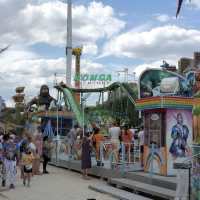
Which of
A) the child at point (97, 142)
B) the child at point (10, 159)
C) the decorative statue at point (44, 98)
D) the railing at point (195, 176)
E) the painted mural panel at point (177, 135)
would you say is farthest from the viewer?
the decorative statue at point (44, 98)

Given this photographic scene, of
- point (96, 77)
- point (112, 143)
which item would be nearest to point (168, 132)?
point (112, 143)

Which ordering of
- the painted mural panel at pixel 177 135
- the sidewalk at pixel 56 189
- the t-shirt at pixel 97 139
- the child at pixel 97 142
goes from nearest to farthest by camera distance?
the sidewalk at pixel 56 189
the painted mural panel at pixel 177 135
the child at pixel 97 142
the t-shirt at pixel 97 139

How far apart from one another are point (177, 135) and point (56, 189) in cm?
412

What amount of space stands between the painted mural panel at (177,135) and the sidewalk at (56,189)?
263 cm

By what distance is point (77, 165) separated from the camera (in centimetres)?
2091

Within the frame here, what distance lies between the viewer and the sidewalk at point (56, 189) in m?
14.2

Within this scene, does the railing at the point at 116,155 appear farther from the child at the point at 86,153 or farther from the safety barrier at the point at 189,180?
the safety barrier at the point at 189,180

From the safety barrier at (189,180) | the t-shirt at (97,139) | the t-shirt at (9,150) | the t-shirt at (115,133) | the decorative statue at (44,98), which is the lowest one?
the safety barrier at (189,180)

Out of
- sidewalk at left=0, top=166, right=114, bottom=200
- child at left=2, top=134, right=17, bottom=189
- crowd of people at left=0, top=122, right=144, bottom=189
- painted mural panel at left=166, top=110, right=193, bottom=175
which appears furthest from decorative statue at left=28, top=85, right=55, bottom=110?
painted mural panel at left=166, top=110, right=193, bottom=175

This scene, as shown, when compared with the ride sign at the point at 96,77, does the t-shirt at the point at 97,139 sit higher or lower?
lower

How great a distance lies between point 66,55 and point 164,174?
89.3ft

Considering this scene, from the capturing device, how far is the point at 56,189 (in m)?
15.8

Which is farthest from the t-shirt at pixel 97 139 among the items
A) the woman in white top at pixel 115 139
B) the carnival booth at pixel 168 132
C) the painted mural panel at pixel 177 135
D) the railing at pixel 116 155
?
the painted mural panel at pixel 177 135

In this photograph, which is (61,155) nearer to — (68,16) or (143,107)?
(143,107)
